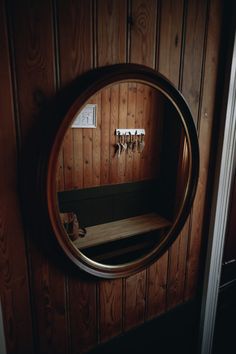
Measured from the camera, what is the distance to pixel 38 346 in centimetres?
81

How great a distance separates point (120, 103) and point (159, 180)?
13.7 inches

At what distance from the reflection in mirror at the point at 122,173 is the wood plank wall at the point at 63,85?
0.02m

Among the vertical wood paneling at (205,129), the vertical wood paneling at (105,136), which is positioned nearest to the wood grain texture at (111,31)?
the vertical wood paneling at (105,136)

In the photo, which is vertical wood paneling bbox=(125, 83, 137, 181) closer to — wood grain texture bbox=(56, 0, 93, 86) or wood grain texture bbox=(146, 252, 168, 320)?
wood grain texture bbox=(56, 0, 93, 86)

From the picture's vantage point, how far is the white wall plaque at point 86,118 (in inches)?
28.5

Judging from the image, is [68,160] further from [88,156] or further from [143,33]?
[143,33]

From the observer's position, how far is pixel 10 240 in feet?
2.26

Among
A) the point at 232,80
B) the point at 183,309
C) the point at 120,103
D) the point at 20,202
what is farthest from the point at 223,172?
the point at 20,202

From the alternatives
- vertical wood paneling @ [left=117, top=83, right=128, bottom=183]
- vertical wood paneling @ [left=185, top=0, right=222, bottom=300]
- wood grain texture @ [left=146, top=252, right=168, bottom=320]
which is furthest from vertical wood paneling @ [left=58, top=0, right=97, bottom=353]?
vertical wood paneling @ [left=185, top=0, right=222, bottom=300]

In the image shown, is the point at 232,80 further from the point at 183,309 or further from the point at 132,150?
the point at 183,309

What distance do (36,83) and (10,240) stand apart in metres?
0.46

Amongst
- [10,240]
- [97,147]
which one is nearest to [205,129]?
[97,147]

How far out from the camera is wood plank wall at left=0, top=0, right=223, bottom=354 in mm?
632

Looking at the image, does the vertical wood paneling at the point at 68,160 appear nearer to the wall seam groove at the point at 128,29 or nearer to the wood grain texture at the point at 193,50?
the wall seam groove at the point at 128,29
